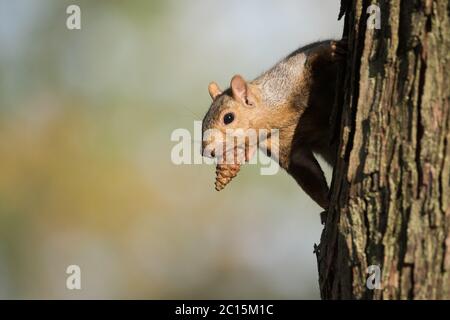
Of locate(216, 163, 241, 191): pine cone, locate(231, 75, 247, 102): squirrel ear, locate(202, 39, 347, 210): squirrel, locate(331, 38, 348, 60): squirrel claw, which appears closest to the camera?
locate(331, 38, 348, 60): squirrel claw

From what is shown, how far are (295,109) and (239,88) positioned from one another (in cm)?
35

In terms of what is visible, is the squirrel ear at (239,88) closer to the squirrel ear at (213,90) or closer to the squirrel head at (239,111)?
the squirrel head at (239,111)

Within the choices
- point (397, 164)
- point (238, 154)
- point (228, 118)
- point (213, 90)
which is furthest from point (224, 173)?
point (397, 164)

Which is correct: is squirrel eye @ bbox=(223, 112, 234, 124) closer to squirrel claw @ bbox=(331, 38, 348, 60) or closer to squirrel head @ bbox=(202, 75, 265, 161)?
squirrel head @ bbox=(202, 75, 265, 161)

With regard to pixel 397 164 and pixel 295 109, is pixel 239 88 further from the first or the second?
pixel 397 164

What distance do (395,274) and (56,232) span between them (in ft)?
26.1

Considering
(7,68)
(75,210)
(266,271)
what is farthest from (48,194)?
(266,271)

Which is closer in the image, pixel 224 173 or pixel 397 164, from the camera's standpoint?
pixel 397 164

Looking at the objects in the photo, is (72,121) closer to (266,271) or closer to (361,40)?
(266,271)

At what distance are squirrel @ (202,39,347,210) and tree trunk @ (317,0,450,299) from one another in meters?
0.87

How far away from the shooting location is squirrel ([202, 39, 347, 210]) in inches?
153

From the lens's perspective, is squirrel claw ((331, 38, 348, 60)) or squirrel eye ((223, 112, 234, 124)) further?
squirrel eye ((223, 112, 234, 124))

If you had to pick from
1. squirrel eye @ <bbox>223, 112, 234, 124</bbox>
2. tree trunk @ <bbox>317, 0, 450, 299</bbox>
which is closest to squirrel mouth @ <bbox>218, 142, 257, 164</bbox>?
squirrel eye @ <bbox>223, 112, 234, 124</bbox>

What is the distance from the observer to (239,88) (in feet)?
13.8
